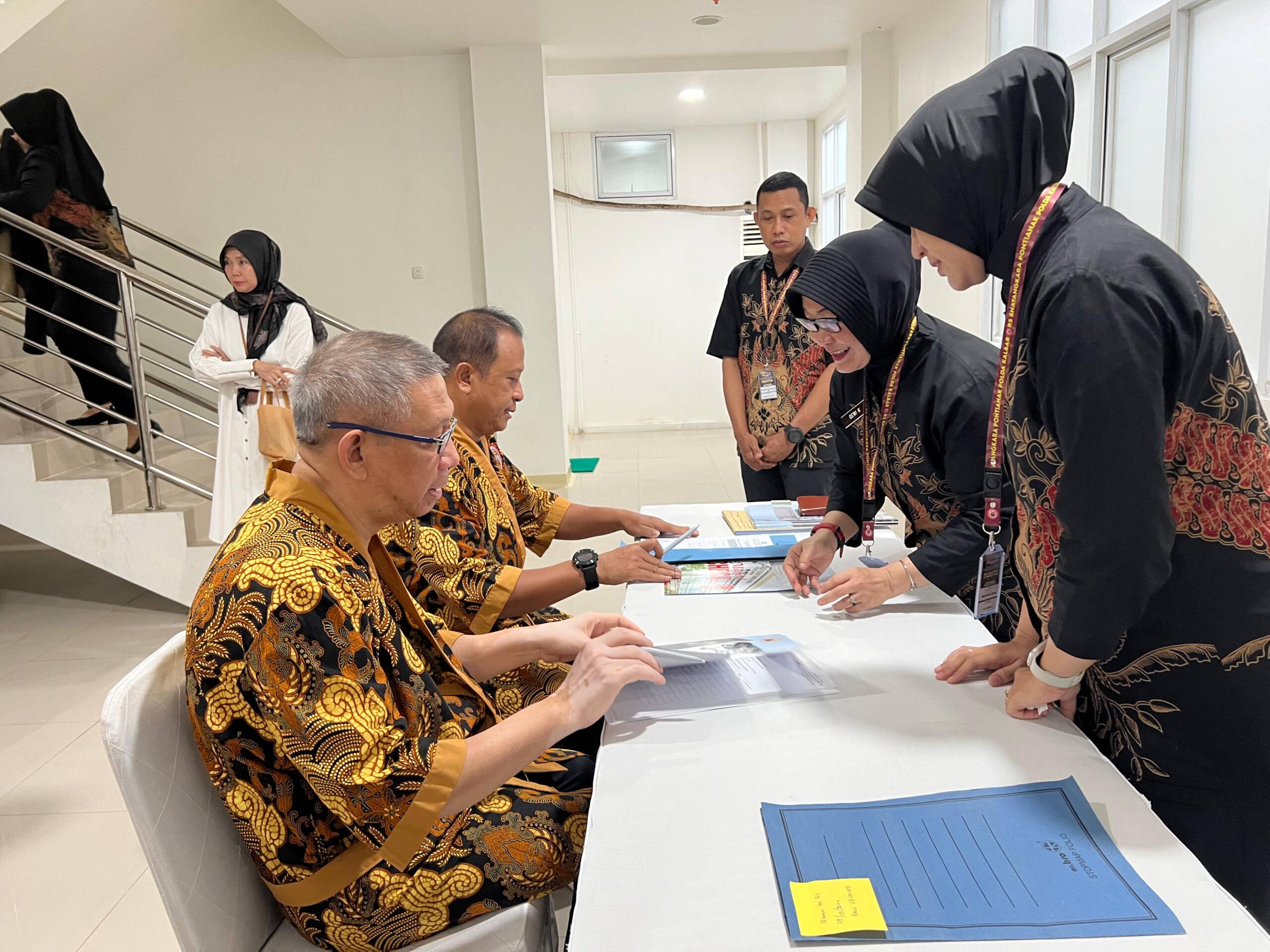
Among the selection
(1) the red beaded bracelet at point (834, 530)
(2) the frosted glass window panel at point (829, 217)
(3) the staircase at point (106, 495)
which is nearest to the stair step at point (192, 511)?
(3) the staircase at point (106, 495)

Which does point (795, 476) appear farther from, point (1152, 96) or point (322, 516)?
point (322, 516)

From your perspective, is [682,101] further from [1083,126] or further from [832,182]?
[1083,126]

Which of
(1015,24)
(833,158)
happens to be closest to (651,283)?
(833,158)

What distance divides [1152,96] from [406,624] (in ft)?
11.0

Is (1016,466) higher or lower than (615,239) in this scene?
lower

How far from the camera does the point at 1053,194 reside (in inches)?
43.9

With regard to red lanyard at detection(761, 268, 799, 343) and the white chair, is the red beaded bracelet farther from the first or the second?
red lanyard at detection(761, 268, 799, 343)

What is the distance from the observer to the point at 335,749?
100 cm

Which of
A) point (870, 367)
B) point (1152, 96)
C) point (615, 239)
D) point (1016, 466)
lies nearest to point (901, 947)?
point (1016, 466)

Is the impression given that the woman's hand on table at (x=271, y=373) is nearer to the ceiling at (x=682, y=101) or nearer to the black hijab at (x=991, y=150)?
the black hijab at (x=991, y=150)

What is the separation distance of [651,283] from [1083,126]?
18.4 ft

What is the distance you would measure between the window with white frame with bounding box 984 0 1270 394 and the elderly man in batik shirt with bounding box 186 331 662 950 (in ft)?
8.15

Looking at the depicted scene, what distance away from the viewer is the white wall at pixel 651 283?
8969 mm

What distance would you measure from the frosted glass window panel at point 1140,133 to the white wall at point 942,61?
1.02m
